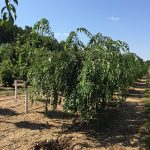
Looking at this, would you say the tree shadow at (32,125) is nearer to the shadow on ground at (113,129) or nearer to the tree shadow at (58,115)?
the shadow on ground at (113,129)

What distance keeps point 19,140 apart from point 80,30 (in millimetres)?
3701

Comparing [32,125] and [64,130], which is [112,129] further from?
[32,125]

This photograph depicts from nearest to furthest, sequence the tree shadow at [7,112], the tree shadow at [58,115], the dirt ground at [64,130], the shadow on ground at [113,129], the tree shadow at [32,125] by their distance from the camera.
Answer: the dirt ground at [64,130] < the shadow on ground at [113,129] < the tree shadow at [32,125] < the tree shadow at [58,115] < the tree shadow at [7,112]

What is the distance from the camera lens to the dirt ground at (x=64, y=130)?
834 centimetres

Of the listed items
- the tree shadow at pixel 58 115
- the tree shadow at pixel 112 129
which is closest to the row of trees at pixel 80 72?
the tree shadow at pixel 112 129

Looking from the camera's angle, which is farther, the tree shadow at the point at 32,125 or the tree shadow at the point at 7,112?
the tree shadow at the point at 7,112

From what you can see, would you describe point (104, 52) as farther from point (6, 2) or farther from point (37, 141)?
point (6, 2)

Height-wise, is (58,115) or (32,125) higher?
(58,115)

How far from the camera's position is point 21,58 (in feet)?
38.6

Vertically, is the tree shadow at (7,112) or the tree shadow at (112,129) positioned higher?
the tree shadow at (7,112)

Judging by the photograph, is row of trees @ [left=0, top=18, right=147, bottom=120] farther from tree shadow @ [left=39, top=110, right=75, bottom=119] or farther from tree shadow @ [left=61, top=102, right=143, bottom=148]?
tree shadow @ [left=39, top=110, right=75, bottom=119]

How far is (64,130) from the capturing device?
9688 millimetres

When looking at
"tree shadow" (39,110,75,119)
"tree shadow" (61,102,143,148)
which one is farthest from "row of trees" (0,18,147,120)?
"tree shadow" (39,110,75,119)

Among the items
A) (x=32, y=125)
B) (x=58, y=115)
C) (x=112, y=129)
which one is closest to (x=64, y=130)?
(x=32, y=125)
